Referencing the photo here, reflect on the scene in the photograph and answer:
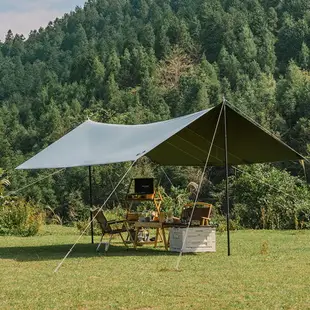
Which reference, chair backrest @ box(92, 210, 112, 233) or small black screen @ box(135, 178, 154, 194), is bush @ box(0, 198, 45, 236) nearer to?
small black screen @ box(135, 178, 154, 194)

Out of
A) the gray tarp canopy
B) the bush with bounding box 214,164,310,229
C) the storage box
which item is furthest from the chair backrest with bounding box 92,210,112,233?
the bush with bounding box 214,164,310,229

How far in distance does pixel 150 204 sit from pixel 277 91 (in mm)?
27507

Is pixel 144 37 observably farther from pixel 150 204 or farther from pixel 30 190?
pixel 150 204

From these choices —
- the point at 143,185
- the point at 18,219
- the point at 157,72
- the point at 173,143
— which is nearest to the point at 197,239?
the point at 143,185

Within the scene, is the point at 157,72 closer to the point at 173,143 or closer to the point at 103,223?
the point at 173,143

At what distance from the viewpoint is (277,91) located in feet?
134

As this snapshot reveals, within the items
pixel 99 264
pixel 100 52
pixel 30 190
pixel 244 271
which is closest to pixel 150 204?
pixel 99 264

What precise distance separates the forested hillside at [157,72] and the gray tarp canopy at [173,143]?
18.4 meters

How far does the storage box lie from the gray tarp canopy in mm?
1214

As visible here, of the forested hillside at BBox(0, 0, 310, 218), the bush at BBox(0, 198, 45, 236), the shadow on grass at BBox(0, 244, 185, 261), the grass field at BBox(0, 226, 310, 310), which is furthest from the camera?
the forested hillside at BBox(0, 0, 310, 218)

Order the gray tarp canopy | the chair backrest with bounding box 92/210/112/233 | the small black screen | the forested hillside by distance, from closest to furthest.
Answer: the gray tarp canopy
the chair backrest with bounding box 92/210/112/233
the small black screen
the forested hillside

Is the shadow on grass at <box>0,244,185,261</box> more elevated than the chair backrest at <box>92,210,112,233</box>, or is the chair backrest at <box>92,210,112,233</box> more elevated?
the chair backrest at <box>92,210,112,233</box>

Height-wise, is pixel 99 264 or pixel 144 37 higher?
pixel 144 37

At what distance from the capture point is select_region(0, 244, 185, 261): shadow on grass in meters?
8.90
